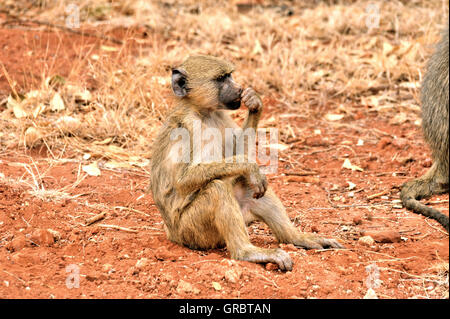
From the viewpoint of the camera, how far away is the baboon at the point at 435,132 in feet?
15.4

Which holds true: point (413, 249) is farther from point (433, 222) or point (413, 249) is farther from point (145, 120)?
point (145, 120)

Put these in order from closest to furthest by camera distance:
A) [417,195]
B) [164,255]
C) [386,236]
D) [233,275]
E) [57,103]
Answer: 1. [233,275]
2. [164,255]
3. [386,236]
4. [417,195]
5. [57,103]

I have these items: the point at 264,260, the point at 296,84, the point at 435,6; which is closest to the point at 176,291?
the point at 264,260

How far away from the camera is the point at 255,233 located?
4711 millimetres

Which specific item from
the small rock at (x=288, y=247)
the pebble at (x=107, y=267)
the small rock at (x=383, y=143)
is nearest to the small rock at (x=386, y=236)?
the small rock at (x=288, y=247)

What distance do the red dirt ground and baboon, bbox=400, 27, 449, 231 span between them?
0.35ft

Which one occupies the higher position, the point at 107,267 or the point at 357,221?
the point at 107,267

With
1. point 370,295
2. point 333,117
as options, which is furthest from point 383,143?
point 370,295

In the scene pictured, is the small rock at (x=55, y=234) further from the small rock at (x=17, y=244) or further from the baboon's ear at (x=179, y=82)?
the baboon's ear at (x=179, y=82)

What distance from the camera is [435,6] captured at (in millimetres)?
9695

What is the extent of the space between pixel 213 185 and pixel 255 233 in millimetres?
945

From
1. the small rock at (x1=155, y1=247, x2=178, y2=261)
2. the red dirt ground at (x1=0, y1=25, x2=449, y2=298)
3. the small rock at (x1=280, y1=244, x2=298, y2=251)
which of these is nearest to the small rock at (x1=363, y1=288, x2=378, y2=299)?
the red dirt ground at (x1=0, y1=25, x2=449, y2=298)

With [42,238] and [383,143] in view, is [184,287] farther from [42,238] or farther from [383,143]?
[383,143]

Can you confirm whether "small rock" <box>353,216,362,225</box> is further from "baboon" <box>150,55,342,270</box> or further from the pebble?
the pebble
